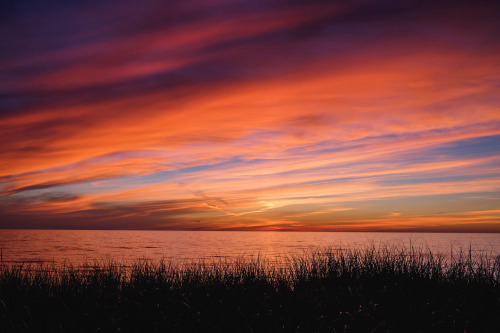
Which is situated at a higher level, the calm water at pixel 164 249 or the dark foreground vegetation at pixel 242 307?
the dark foreground vegetation at pixel 242 307

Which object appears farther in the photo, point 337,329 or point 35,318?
point 35,318

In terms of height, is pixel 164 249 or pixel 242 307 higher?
pixel 242 307

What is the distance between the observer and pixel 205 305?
765 cm

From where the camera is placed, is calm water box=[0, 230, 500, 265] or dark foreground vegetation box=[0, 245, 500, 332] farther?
calm water box=[0, 230, 500, 265]

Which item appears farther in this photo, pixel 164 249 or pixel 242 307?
pixel 164 249

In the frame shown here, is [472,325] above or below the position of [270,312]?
below

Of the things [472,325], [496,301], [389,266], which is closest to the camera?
[472,325]

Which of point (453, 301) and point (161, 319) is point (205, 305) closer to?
point (161, 319)

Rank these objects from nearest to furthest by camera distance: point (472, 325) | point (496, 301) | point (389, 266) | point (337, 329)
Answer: point (337, 329) → point (472, 325) → point (496, 301) → point (389, 266)

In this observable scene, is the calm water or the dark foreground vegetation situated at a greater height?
the dark foreground vegetation

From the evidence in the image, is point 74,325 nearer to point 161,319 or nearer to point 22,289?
point 161,319

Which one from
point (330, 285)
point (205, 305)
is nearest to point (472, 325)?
point (330, 285)

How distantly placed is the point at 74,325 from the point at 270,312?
11.2 ft

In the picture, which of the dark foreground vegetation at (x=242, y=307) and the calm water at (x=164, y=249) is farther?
the calm water at (x=164, y=249)
